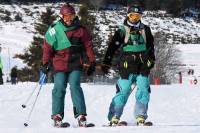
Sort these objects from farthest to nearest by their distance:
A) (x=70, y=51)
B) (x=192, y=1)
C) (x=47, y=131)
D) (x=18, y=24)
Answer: (x=192, y=1), (x=18, y=24), (x=70, y=51), (x=47, y=131)

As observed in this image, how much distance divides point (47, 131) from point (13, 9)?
10047 cm

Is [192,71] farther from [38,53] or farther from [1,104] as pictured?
[1,104]

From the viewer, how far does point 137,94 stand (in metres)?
9.68

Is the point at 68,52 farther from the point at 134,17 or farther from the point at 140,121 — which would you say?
the point at 140,121

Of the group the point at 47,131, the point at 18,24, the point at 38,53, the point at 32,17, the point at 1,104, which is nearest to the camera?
the point at 47,131

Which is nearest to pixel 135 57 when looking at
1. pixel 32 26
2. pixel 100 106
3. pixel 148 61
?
pixel 148 61

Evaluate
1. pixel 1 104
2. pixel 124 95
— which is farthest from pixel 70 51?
pixel 1 104

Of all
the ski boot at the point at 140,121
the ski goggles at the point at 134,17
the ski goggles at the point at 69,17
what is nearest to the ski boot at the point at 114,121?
the ski boot at the point at 140,121

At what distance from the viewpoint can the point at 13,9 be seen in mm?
106875

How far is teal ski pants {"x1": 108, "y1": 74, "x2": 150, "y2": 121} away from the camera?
957cm

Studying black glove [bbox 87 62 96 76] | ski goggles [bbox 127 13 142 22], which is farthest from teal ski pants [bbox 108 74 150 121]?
ski goggles [bbox 127 13 142 22]

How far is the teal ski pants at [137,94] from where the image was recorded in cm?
957

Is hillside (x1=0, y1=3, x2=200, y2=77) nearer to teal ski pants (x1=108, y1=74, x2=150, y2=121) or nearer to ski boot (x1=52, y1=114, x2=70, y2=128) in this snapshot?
teal ski pants (x1=108, y1=74, x2=150, y2=121)

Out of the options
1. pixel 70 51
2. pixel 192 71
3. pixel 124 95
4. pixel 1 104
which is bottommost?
pixel 192 71
